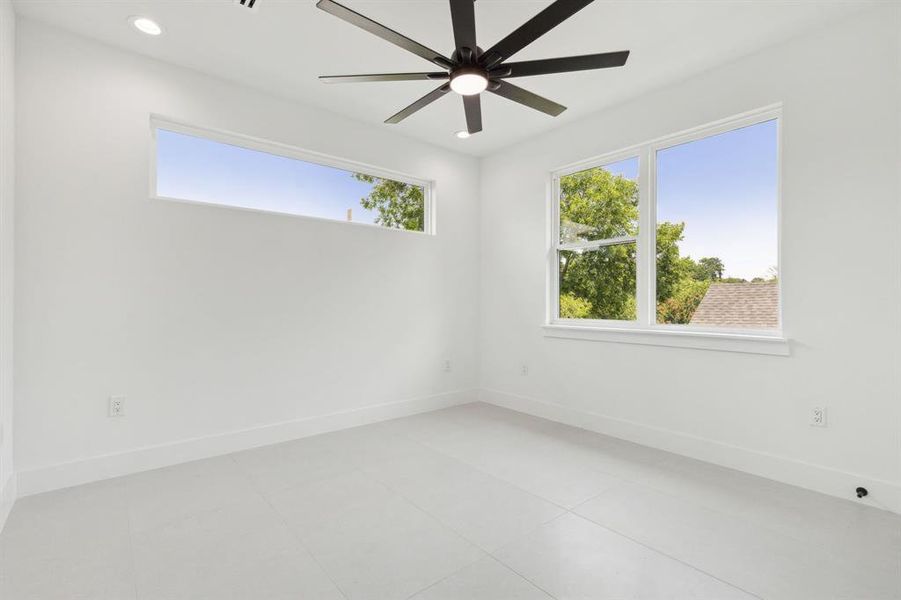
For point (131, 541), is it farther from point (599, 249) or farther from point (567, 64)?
point (599, 249)

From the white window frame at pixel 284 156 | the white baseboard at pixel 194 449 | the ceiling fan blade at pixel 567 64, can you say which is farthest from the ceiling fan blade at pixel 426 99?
the white baseboard at pixel 194 449

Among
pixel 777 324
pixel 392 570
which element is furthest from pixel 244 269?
pixel 777 324

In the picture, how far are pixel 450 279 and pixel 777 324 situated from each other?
289 centimetres

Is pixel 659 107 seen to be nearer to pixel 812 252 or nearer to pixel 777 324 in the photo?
pixel 812 252

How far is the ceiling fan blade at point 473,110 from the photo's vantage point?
2.38m

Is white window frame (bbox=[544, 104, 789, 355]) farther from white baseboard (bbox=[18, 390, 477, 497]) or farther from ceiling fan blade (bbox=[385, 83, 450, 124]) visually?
ceiling fan blade (bbox=[385, 83, 450, 124])

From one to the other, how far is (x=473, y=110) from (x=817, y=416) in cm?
276

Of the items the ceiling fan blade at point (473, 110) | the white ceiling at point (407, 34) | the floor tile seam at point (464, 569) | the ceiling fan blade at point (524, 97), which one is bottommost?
the floor tile seam at point (464, 569)

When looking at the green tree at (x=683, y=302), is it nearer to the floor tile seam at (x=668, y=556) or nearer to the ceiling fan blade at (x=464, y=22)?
the floor tile seam at (x=668, y=556)

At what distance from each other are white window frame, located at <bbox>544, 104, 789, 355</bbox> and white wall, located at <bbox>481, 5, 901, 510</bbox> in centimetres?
7

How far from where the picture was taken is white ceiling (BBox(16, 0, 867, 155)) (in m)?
2.41

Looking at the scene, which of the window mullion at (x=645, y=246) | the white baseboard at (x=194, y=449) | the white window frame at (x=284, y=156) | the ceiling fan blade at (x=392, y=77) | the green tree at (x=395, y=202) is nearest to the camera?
the ceiling fan blade at (x=392, y=77)

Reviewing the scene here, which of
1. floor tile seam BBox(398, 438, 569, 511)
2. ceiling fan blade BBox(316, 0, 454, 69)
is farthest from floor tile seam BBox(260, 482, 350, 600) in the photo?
ceiling fan blade BBox(316, 0, 454, 69)

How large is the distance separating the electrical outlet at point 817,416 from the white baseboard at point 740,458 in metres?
0.25
